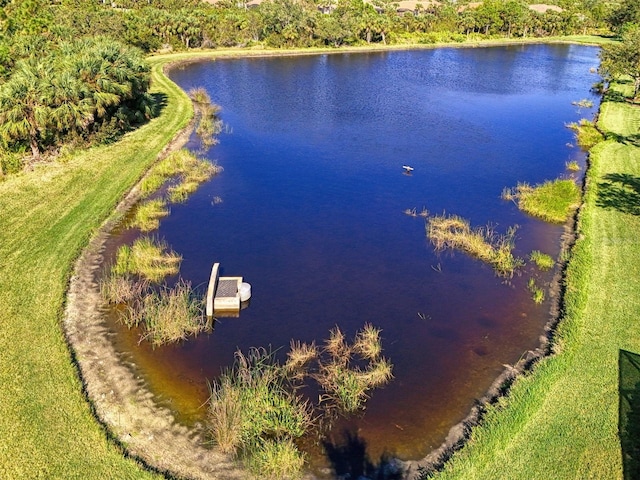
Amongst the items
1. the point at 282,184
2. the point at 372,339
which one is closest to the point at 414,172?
the point at 282,184

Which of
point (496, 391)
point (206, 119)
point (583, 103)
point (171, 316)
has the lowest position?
point (496, 391)

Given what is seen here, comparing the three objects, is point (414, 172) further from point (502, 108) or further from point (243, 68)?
point (243, 68)

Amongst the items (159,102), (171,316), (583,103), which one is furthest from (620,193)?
(159,102)

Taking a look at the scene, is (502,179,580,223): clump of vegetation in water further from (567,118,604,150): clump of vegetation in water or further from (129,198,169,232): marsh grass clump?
(129,198,169,232): marsh grass clump

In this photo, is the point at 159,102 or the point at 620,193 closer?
the point at 620,193

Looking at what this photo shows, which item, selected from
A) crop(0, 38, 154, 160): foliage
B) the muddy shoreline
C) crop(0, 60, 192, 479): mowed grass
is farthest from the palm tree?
the muddy shoreline

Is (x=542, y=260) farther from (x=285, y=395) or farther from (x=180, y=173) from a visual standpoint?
(x=180, y=173)

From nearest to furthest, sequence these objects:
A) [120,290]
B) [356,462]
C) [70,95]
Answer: [356,462], [120,290], [70,95]
